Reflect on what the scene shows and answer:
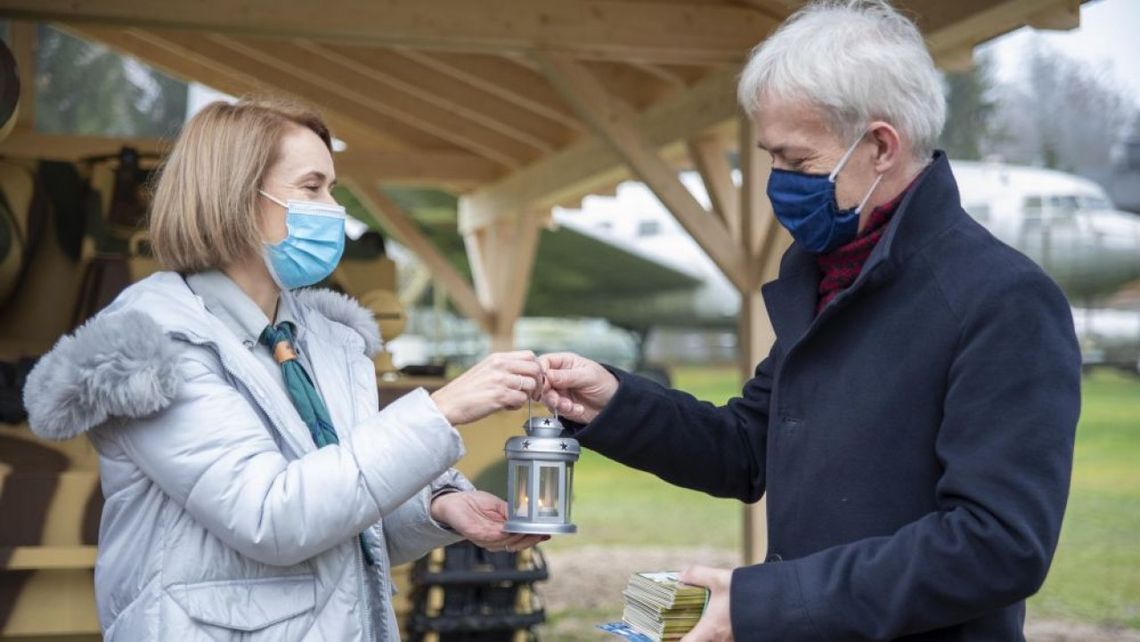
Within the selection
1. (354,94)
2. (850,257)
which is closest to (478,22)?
(354,94)

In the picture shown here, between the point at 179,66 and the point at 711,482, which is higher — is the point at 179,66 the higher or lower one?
the higher one

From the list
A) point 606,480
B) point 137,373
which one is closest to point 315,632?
point 137,373

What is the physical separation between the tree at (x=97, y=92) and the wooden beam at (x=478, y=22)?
2573 centimetres

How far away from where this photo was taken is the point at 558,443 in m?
2.40

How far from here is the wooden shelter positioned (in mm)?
6355

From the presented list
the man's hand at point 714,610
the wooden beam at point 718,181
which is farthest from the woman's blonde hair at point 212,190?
the wooden beam at point 718,181

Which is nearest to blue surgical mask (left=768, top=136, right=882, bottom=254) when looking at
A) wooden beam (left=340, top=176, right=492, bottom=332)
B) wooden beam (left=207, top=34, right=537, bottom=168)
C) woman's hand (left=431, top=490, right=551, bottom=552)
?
woman's hand (left=431, top=490, right=551, bottom=552)

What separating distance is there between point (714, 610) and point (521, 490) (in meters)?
0.50

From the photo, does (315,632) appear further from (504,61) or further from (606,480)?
(606,480)

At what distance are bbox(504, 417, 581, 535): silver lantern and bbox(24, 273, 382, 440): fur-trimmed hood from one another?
57 centimetres

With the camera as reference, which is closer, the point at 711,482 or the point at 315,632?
the point at 315,632

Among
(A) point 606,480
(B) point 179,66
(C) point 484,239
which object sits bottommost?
(A) point 606,480

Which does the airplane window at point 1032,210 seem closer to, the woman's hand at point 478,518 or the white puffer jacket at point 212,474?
the woman's hand at point 478,518

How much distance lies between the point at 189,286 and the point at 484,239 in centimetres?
1140
